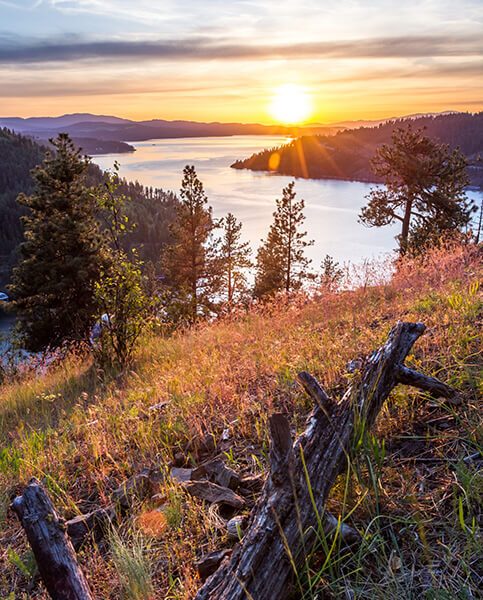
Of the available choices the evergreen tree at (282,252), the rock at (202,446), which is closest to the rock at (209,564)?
the rock at (202,446)

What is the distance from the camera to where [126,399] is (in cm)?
518

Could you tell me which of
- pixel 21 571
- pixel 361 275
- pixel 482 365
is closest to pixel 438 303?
pixel 482 365

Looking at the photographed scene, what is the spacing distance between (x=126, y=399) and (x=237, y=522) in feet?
10.4

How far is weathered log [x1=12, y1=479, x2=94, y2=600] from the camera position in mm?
1937

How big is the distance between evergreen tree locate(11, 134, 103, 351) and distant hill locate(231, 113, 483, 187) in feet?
443

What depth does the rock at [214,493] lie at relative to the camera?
2588mm

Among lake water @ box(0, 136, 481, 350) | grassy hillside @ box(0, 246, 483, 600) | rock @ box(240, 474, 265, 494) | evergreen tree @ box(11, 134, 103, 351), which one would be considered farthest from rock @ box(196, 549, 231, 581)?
lake water @ box(0, 136, 481, 350)

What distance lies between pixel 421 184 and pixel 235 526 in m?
24.6

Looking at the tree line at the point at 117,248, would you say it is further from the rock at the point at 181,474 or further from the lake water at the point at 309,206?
the lake water at the point at 309,206

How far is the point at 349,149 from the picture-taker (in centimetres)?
15900

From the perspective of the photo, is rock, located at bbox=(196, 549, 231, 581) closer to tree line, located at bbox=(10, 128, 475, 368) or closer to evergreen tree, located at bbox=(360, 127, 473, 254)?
tree line, located at bbox=(10, 128, 475, 368)

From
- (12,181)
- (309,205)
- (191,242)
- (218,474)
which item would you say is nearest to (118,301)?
(218,474)

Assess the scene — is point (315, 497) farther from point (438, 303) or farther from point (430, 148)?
point (430, 148)

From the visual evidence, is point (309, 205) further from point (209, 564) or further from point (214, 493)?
point (209, 564)
